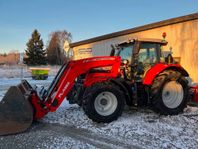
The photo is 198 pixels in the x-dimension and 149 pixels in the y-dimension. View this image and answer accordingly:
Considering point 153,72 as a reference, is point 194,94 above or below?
below

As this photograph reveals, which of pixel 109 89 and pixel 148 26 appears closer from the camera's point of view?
pixel 109 89

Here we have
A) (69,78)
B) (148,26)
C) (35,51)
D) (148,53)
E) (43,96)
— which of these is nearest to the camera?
(69,78)

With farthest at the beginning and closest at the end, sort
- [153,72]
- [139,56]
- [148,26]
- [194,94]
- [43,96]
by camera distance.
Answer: [148,26] → [194,94] → [139,56] → [153,72] → [43,96]

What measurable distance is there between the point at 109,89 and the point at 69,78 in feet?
3.32

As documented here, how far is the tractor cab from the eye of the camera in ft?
23.8

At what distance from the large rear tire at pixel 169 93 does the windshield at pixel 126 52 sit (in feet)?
3.36

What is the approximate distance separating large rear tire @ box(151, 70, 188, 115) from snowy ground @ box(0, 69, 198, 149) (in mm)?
244

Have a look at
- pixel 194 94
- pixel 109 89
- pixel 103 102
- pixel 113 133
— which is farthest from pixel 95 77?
pixel 194 94

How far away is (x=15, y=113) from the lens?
557 cm

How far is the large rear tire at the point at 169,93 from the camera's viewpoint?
698cm

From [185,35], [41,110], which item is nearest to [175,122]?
[41,110]

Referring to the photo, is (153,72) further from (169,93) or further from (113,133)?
(113,133)

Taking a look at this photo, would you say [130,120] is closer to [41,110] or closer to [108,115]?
[108,115]

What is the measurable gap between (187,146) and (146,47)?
3.41m
